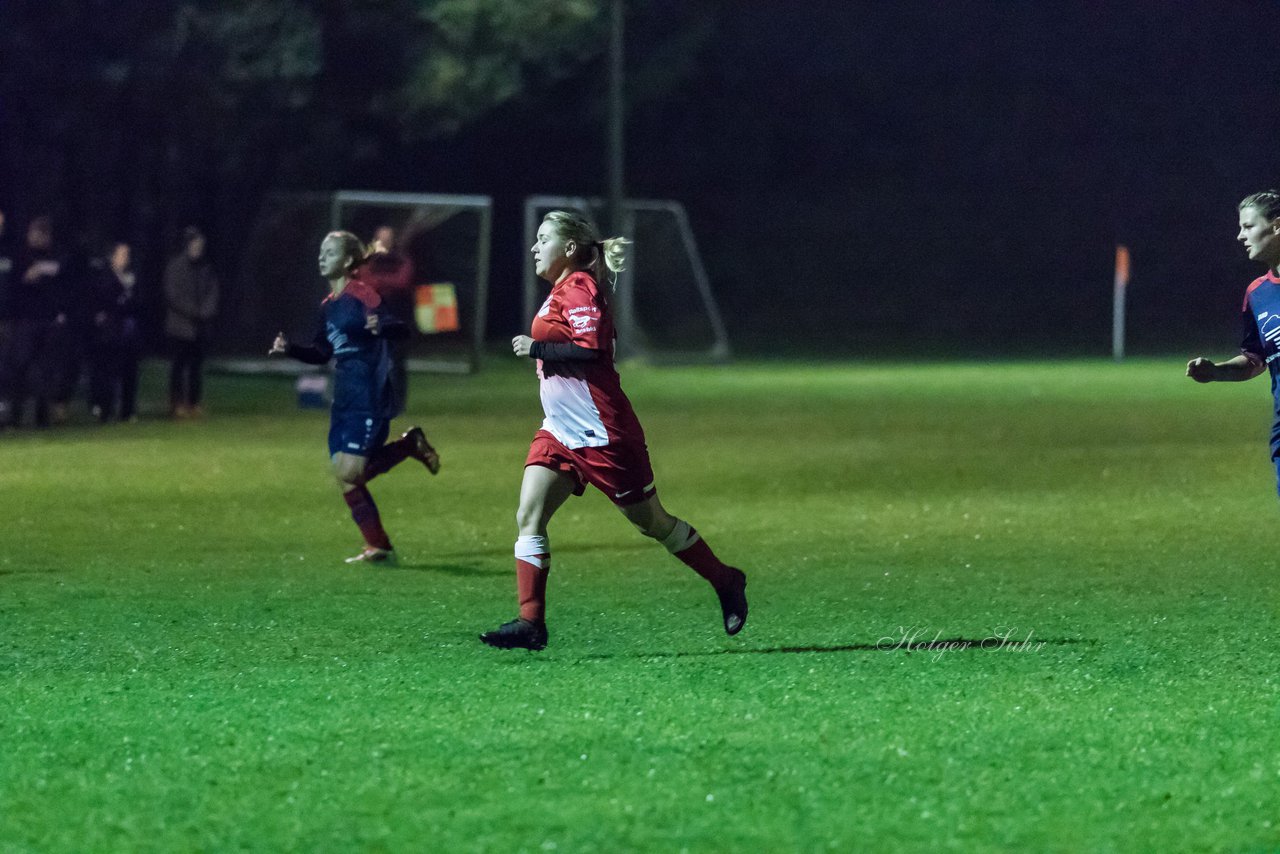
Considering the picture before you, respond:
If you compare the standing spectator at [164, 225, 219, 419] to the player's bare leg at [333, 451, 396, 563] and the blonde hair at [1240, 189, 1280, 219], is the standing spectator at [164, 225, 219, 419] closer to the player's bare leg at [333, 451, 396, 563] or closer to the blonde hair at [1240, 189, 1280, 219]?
the player's bare leg at [333, 451, 396, 563]

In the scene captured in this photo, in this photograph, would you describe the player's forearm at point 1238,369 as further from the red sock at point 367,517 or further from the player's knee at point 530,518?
the red sock at point 367,517

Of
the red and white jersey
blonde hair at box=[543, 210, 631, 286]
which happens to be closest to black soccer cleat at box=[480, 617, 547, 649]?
the red and white jersey

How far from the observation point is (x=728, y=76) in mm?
47094

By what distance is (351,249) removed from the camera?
435 inches

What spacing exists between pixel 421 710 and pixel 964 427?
14112 mm

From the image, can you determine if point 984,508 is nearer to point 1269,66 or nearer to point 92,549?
point 92,549

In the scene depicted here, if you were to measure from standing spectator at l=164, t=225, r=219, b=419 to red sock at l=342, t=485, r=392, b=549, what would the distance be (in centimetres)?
1096

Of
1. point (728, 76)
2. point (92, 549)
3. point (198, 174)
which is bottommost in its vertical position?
point (92, 549)

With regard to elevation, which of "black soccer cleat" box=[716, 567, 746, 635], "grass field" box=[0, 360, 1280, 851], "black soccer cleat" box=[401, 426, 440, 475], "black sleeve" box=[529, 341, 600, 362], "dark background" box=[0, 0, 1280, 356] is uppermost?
"dark background" box=[0, 0, 1280, 356]

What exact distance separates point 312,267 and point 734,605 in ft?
70.0

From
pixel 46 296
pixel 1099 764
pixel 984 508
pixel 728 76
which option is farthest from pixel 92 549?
pixel 728 76

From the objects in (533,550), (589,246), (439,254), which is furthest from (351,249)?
(439,254)

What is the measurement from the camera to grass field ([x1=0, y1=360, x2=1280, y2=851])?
5645mm

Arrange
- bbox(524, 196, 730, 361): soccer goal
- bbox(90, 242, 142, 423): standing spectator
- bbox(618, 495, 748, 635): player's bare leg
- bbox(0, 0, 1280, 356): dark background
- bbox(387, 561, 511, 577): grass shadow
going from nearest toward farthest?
1. bbox(618, 495, 748, 635): player's bare leg
2. bbox(387, 561, 511, 577): grass shadow
3. bbox(90, 242, 142, 423): standing spectator
4. bbox(0, 0, 1280, 356): dark background
5. bbox(524, 196, 730, 361): soccer goal
